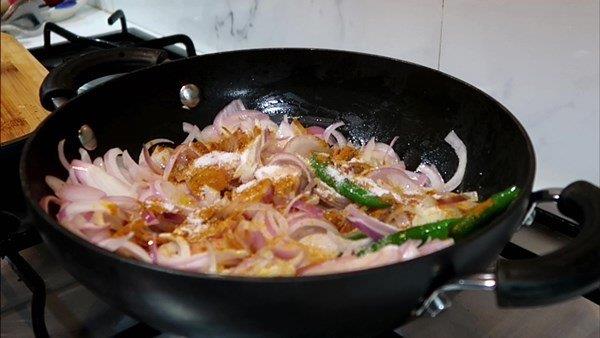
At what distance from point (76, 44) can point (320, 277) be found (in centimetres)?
121

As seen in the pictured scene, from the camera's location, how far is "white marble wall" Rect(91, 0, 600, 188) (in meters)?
0.82

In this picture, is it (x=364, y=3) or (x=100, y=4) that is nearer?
(x=364, y=3)

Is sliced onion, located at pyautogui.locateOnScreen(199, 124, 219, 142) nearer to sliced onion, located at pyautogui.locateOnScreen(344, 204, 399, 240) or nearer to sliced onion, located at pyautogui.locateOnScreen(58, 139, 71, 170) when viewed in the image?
sliced onion, located at pyautogui.locateOnScreen(58, 139, 71, 170)

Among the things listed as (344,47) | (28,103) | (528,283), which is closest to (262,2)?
(344,47)

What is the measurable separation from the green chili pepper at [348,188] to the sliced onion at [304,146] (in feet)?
0.21

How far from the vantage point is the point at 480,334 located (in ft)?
2.39

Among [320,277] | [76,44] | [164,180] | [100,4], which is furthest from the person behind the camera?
[100,4]

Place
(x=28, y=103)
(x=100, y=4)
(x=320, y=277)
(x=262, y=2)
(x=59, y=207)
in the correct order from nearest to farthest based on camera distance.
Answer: (x=320, y=277)
(x=59, y=207)
(x=28, y=103)
(x=262, y=2)
(x=100, y=4)

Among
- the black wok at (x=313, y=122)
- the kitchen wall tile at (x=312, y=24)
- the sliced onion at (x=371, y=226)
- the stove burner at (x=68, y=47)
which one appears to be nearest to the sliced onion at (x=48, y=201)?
the black wok at (x=313, y=122)

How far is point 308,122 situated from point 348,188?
25 cm

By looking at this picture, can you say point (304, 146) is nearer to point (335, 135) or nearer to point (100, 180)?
point (335, 135)

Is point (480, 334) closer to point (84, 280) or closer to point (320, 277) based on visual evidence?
point (320, 277)

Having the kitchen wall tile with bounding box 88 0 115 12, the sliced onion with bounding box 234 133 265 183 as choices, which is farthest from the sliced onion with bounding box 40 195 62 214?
the kitchen wall tile with bounding box 88 0 115 12

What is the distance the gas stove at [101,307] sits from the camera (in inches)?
28.8
